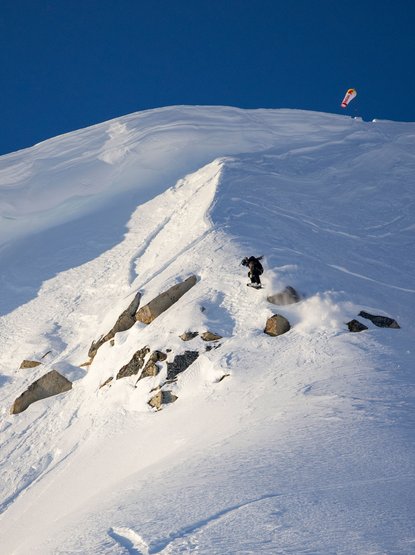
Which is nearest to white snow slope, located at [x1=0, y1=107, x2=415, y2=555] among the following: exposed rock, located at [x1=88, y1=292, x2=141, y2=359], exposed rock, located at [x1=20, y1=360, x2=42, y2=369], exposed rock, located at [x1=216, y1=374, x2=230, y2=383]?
exposed rock, located at [x1=216, y1=374, x2=230, y2=383]

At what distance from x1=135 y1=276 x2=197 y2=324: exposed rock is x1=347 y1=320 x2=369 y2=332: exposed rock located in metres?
5.23

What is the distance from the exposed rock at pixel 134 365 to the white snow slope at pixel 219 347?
0.97ft

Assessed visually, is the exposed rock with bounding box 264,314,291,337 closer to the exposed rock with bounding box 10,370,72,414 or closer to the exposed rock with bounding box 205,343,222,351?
the exposed rock with bounding box 205,343,222,351

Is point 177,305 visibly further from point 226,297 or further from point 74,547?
point 74,547

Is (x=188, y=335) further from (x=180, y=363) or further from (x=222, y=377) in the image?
(x=222, y=377)

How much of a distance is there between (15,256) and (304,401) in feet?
64.8

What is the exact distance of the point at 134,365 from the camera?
16.3 metres

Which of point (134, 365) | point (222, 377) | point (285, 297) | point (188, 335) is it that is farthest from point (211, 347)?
point (285, 297)

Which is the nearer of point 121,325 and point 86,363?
point 86,363

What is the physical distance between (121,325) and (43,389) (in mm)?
2826

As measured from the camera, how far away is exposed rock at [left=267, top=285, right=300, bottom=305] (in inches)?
672

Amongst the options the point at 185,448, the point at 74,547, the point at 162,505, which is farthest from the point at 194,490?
the point at 185,448

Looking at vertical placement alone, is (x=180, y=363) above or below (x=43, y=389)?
above

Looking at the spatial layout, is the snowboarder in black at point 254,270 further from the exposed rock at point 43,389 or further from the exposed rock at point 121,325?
the exposed rock at point 43,389
